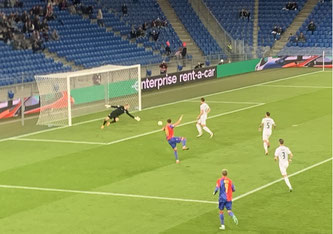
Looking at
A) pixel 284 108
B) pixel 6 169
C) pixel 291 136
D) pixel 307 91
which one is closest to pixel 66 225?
pixel 6 169

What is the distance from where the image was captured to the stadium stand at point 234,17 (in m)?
70.1

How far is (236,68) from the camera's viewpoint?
2422 inches

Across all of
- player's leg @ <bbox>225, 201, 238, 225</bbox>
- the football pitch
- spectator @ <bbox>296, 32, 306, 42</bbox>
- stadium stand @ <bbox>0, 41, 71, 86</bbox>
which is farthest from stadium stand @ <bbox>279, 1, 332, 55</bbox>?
player's leg @ <bbox>225, 201, 238, 225</bbox>

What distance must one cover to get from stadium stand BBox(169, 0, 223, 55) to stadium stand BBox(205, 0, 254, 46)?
2643 mm

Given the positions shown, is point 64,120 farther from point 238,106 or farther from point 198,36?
point 198,36

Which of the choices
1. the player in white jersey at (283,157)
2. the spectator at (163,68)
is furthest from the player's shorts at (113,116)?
the player in white jersey at (283,157)

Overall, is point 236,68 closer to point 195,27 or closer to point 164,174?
point 195,27

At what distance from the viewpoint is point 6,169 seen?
30.4 m

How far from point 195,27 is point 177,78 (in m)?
Result: 14.0

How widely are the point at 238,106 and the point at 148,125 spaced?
7.69 m

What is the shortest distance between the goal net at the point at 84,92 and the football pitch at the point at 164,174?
0.96m

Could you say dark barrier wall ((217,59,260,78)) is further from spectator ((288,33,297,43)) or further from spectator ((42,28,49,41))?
spectator ((42,28,49,41))

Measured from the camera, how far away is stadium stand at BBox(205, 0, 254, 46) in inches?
2761

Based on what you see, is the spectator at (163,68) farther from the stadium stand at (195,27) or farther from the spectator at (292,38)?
the spectator at (292,38)
